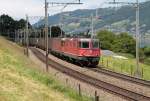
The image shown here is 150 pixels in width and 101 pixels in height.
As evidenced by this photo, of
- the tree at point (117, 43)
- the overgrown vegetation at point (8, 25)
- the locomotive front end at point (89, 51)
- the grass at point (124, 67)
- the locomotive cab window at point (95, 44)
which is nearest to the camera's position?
the grass at point (124, 67)

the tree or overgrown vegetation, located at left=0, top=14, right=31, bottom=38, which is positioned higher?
Answer: overgrown vegetation, located at left=0, top=14, right=31, bottom=38

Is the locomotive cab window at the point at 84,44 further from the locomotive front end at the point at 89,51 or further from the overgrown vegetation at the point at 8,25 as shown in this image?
the overgrown vegetation at the point at 8,25

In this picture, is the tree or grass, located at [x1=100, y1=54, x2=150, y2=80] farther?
the tree

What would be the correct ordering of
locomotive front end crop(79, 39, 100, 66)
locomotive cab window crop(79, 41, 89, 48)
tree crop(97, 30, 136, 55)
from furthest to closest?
1. tree crop(97, 30, 136, 55)
2. locomotive cab window crop(79, 41, 89, 48)
3. locomotive front end crop(79, 39, 100, 66)

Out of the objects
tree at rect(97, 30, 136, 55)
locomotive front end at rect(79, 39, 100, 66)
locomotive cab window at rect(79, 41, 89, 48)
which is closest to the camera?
locomotive front end at rect(79, 39, 100, 66)

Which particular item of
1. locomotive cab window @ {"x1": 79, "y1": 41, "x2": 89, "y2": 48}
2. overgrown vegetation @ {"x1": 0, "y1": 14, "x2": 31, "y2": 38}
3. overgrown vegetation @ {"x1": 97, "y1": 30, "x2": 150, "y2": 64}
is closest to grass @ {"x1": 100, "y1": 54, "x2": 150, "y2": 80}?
locomotive cab window @ {"x1": 79, "y1": 41, "x2": 89, "y2": 48}

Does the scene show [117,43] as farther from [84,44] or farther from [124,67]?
[84,44]

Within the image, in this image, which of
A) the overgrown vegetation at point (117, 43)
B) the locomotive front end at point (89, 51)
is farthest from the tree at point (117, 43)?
the locomotive front end at point (89, 51)

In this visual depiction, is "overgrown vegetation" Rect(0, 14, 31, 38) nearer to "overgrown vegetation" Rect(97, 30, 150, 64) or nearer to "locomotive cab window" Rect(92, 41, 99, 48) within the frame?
"overgrown vegetation" Rect(97, 30, 150, 64)

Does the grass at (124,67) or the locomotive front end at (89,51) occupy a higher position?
the locomotive front end at (89,51)

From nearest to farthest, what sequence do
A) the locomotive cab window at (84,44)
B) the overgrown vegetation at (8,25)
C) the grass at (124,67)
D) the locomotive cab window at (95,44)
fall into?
1. the grass at (124,67)
2. the locomotive cab window at (84,44)
3. the locomotive cab window at (95,44)
4. the overgrown vegetation at (8,25)

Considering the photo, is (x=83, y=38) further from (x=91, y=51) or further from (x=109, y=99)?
(x=109, y=99)

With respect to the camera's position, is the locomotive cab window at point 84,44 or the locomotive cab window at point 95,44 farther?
the locomotive cab window at point 95,44

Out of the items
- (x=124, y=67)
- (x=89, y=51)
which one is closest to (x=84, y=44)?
(x=89, y=51)
